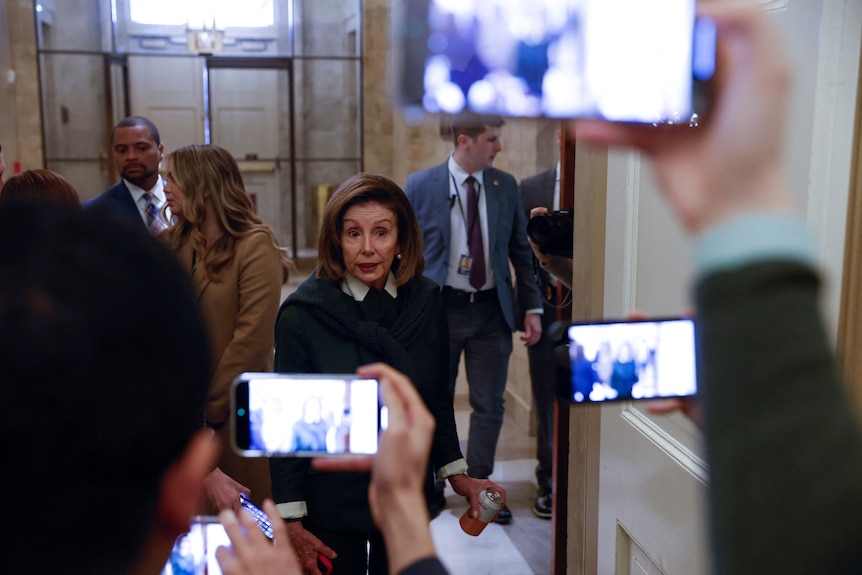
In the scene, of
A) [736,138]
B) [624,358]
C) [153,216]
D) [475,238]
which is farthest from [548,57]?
[475,238]

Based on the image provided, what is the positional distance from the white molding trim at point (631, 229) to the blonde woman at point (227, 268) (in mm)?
1309

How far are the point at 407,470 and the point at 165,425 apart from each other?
0.25 meters

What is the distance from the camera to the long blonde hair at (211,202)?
2.80 m

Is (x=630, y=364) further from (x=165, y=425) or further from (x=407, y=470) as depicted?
(x=165, y=425)

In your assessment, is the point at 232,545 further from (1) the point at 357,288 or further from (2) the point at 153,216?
(2) the point at 153,216

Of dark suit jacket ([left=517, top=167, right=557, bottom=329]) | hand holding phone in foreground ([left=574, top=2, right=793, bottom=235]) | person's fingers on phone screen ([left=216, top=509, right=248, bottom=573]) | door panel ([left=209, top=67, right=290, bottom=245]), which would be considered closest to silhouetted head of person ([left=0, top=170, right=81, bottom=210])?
dark suit jacket ([left=517, top=167, right=557, bottom=329])

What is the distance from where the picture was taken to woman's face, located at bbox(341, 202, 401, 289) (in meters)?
2.21

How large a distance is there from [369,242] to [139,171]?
2.03 meters

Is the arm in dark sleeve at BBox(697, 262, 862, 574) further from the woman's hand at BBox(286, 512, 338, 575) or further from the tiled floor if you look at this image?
the tiled floor

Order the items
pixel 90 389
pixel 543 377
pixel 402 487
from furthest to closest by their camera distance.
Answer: pixel 543 377, pixel 402 487, pixel 90 389

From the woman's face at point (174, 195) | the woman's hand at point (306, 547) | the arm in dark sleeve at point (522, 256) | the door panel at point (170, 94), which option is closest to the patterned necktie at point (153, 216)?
the woman's face at point (174, 195)

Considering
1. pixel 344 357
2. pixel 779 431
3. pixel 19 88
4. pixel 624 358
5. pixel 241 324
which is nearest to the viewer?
pixel 779 431

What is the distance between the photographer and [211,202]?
2.84 metres

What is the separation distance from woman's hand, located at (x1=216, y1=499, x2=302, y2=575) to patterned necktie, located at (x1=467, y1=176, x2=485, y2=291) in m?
3.32
